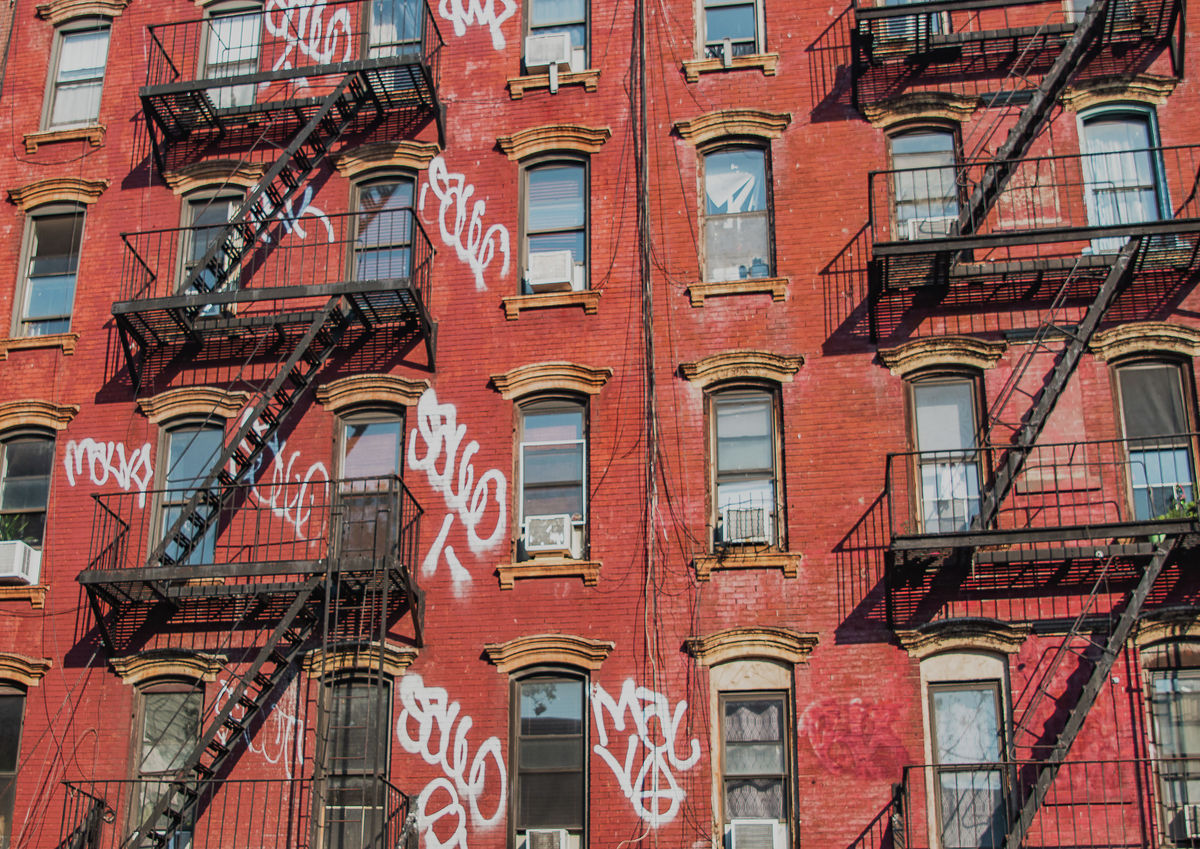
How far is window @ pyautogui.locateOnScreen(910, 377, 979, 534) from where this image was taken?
1592cm

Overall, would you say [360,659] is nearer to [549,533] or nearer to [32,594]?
[549,533]

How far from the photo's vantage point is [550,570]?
1627 centimetres

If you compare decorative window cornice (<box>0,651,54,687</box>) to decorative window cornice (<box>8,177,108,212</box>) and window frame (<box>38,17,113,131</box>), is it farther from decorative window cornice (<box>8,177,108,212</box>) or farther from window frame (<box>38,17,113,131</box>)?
window frame (<box>38,17,113,131</box>)

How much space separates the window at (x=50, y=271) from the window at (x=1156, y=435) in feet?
44.4

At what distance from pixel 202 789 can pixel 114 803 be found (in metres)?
1.76

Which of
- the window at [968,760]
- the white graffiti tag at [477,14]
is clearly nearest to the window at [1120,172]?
the window at [968,760]

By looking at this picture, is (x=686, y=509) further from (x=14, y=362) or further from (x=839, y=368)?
(x=14, y=362)

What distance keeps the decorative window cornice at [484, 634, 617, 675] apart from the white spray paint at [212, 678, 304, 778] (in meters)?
2.38

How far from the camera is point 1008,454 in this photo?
51.4 ft

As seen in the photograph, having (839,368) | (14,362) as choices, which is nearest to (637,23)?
(839,368)

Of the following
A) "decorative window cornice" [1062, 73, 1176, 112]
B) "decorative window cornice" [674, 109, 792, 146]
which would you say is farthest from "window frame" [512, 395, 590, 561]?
"decorative window cornice" [1062, 73, 1176, 112]

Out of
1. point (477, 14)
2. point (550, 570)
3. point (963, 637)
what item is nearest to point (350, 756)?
point (550, 570)

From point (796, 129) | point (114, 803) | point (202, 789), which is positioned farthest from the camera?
point (796, 129)

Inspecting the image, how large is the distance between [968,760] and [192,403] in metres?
10.3
